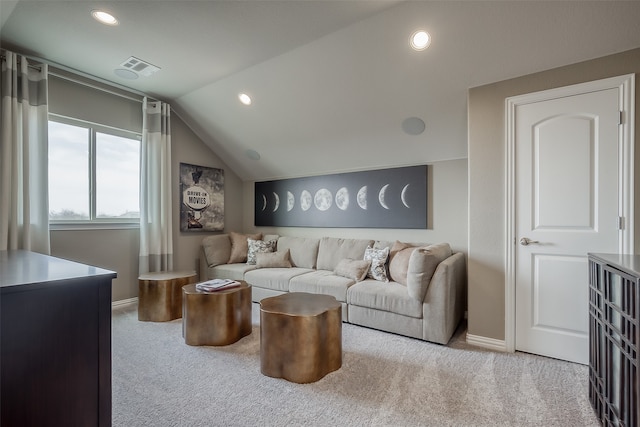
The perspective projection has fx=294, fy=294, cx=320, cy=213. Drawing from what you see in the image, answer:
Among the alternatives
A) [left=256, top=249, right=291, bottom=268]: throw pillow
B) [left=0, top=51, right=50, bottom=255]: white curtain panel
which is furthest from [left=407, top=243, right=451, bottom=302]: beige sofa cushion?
[left=0, top=51, right=50, bottom=255]: white curtain panel

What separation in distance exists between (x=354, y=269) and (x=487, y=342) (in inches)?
55.3

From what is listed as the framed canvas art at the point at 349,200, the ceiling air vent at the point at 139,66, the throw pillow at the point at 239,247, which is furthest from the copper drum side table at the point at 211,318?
the ceiling air vent at the point at 139,66

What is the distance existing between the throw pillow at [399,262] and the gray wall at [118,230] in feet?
9.77

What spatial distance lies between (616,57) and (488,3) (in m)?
0.97

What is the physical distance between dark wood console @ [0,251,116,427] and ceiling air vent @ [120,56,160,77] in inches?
105

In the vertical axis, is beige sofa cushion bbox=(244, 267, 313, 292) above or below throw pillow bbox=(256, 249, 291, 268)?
below

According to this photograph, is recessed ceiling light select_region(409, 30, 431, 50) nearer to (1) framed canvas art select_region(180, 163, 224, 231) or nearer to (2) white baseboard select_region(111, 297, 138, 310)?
(1) framed canvas art select_region(180, 163, 224, 231)

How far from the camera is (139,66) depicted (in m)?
3.12

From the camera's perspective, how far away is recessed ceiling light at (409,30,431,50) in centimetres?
236

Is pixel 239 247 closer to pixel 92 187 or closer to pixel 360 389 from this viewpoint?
pixel 92 187

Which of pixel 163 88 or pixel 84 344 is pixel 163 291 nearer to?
pixel 84 344

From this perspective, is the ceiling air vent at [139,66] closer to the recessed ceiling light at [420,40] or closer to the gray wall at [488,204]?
the recessed ceiling light at [420,40]

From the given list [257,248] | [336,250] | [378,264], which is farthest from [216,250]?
[378,264]

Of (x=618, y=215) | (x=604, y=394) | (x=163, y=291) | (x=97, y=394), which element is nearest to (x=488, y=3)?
(x=618, y=215)
